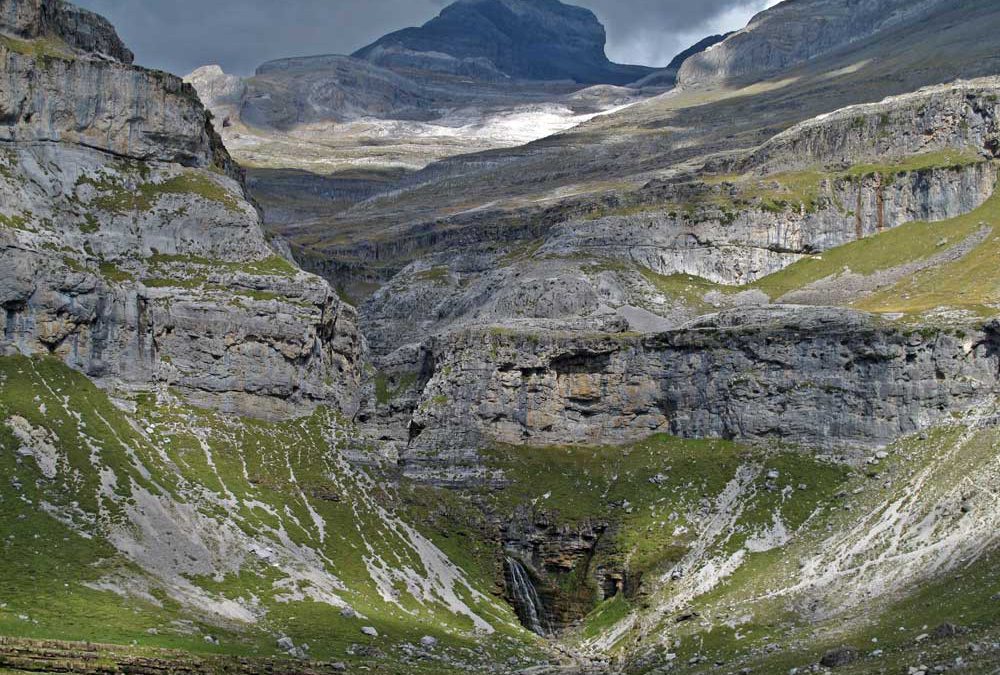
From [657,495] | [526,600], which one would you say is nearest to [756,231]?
[657,495]

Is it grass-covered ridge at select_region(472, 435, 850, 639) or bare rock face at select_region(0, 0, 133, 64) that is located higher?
bare rock face at select_region(0, 0, 133, 64)

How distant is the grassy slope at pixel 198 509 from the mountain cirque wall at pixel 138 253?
13.7ft

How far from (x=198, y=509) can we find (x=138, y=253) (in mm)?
32317

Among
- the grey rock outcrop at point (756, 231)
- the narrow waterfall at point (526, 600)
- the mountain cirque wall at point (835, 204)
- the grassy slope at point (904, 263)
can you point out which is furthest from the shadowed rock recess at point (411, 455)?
the grey rock outcrop at point (756, 231)

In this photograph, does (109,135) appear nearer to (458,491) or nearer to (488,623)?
(458,491)

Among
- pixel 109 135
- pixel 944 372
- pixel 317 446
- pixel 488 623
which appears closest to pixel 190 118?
pixel 109 135

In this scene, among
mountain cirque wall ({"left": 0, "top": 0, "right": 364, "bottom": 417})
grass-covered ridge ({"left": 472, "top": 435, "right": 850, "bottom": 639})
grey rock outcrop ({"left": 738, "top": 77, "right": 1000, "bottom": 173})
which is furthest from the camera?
grey rock outcrop ({"left": 738, "top": 77, "right": 1000, "bottom": 173})

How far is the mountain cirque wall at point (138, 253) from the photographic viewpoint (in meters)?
112

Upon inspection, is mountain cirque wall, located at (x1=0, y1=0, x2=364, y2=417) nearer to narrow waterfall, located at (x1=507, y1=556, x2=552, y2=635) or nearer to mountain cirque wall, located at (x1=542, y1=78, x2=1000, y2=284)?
narrow waterfall, located at (x1=507, y1=556, x2=552, y2=635)

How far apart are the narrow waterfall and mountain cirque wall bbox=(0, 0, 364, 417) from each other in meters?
27.6

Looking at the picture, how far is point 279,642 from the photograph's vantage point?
83500mm

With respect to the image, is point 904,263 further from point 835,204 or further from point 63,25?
point 63,25

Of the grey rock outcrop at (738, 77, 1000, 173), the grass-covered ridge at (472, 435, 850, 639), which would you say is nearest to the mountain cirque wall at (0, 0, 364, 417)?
the grass-covered ridge at (472, 435, 850, 639)

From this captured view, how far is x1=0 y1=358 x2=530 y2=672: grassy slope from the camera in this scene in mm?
81500
